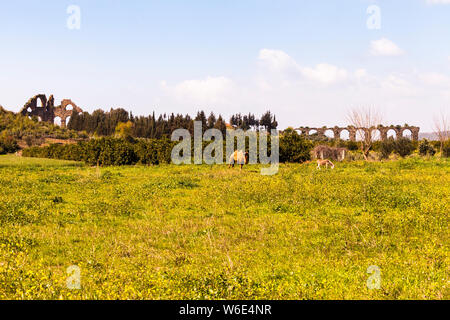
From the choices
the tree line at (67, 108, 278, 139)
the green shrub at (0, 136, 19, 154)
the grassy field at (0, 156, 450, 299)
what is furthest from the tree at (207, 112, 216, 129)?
the grassy field at (0, 156, 450, 299)

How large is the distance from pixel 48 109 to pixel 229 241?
144483mm

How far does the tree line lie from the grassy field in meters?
59.6

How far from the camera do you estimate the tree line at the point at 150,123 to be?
7919 centimetres

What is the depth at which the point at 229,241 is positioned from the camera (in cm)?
850

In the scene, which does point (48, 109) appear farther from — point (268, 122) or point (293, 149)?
point (293, 149)

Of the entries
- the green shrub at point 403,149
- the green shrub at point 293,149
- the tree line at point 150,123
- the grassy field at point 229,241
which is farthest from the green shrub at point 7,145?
the green shrub at point 403,149

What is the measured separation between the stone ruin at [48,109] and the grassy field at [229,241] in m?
131

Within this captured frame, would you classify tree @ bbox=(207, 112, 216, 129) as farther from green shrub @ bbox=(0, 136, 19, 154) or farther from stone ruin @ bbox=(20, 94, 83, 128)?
stone ruin @ bbox=(20, 94, 83, 128)

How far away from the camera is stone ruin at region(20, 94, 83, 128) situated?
429 feet

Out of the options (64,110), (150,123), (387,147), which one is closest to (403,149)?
(387,147)

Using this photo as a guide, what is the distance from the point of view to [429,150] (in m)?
40.9

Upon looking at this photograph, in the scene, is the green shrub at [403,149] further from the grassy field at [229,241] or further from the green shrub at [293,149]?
the grassy field at [229,241]
